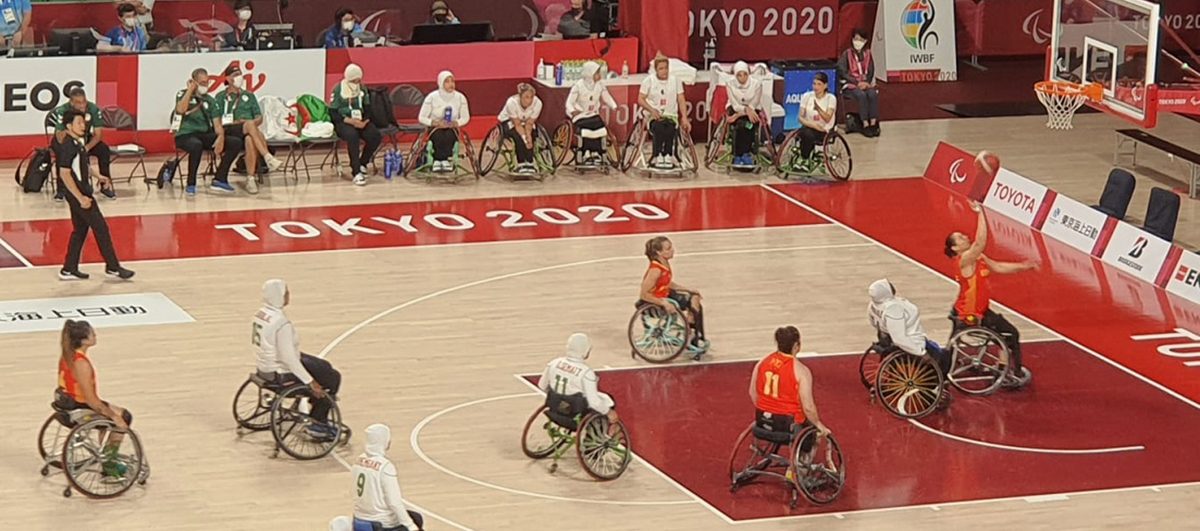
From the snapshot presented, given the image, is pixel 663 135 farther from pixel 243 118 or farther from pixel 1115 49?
pixel 1115 49

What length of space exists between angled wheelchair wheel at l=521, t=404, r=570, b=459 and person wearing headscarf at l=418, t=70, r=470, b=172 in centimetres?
938

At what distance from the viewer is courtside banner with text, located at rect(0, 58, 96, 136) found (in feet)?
90.6

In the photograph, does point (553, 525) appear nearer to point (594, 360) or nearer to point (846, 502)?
point (846, 502)

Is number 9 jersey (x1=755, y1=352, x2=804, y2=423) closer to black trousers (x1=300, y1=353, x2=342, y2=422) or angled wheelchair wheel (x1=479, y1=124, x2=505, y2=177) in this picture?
black trousers (x1=300, y1=353, x2=342, y2=422)

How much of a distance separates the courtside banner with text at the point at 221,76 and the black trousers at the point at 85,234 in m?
5.56

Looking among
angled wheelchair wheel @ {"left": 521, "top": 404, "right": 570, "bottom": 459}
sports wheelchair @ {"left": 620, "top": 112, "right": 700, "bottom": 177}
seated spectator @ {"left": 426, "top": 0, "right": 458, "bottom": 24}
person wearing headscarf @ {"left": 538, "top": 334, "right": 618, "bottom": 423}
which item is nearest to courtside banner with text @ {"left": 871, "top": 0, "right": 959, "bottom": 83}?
sports wheelchair @ {"left": 620, "top": 112, "right": 700, "bottom": 177}

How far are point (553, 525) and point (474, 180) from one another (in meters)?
12.3

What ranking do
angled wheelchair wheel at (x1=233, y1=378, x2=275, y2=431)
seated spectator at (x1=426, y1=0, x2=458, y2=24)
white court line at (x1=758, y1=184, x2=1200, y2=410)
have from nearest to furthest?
angled wheelchair wheel at (x1=233, y1=378, x2=275, y2=431)
white court line at (x1=758, y1=184, x2=1200, y2=410)
seated spectator at (x1=426, y1=0, x2=458, y2=24)

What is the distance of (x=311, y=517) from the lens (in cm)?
1623

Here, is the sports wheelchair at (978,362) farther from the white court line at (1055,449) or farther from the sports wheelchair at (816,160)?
the sports wheelchair at (816,160)

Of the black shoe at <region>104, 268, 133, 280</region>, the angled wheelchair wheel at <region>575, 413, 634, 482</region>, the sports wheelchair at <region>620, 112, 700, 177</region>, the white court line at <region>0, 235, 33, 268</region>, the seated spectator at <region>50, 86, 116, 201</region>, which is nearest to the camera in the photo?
the angled wheelchair wheel at <region>575, 413, 634, 482</region>

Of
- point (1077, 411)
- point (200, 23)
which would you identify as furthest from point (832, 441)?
point (200, 23)

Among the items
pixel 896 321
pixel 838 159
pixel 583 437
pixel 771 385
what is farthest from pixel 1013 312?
pixel 583 437

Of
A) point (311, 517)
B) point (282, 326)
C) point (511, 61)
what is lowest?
point (311, 517)
